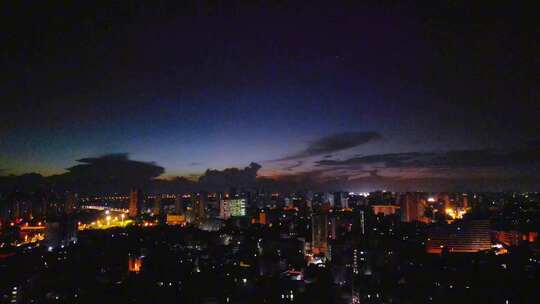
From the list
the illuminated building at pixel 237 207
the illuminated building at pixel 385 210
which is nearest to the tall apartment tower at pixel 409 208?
the illuminated building at pixel 385 210

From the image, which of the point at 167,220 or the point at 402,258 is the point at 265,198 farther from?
the point at 402,258

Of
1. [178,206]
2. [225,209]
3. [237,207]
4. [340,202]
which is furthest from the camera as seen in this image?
[340,202]

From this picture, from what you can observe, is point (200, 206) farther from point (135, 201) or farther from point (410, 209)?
point (410, 209)

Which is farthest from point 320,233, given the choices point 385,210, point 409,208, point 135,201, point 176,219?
point 135,201

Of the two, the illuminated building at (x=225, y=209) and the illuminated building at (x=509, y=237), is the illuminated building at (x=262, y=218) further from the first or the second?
the illuminated building at (x=509, y=237)

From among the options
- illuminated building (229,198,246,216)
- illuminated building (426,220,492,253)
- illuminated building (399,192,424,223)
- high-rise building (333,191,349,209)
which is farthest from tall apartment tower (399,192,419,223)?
illuminated building (229,198,246,216)

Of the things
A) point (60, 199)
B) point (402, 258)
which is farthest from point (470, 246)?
point (60, 199)
